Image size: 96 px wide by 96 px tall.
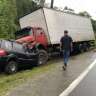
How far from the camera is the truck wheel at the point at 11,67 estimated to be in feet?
52.6

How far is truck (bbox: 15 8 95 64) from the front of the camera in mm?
22422

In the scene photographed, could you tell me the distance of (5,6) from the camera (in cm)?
3503

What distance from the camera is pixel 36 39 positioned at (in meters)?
22.4

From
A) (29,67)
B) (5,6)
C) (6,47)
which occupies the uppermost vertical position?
(5,6)

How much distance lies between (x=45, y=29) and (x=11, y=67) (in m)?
8.01

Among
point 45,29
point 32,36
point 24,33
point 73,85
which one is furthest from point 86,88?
point 45,29

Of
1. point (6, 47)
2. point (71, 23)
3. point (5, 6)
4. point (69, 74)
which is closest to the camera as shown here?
point (69, 74)

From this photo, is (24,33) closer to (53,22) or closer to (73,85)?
(53,22)

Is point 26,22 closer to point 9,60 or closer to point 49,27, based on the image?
point 49,27

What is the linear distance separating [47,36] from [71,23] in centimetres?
623

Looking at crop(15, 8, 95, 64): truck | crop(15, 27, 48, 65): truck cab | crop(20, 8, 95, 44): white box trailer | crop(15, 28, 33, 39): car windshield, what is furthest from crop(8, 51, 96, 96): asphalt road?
crop(20, 8, 95, 44): white box trailer

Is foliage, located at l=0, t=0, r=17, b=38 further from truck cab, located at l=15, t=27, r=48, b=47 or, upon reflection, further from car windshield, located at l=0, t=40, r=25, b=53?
car windshield, located at l=0, t=40, r=25, b=53

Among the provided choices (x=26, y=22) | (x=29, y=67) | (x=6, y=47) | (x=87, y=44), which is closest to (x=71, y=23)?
(x=26, y=22)

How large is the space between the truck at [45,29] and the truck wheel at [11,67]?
4.77m
